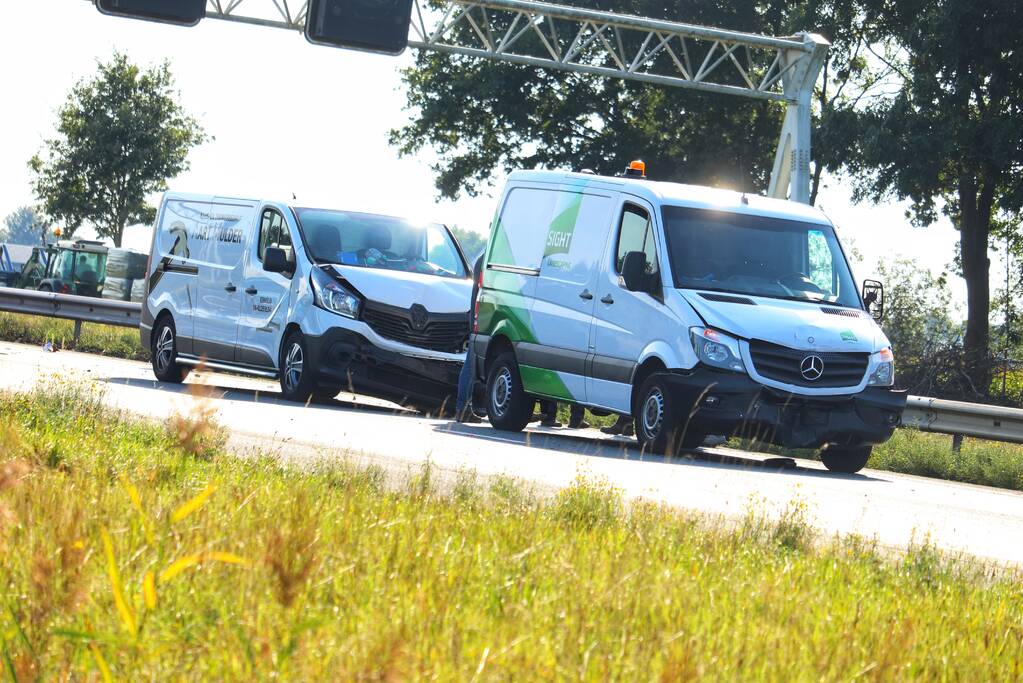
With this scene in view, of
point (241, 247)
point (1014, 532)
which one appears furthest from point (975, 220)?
point (1014, 532)

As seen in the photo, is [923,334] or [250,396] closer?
[250,396]

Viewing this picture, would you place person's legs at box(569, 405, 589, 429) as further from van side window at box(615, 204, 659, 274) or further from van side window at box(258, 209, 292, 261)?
van side window at box(258, 209, 292, 261)

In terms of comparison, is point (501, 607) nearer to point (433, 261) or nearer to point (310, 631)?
point (310, 631)

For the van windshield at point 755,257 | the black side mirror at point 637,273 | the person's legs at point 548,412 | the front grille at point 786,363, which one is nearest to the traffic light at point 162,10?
the person's legs at point 548,412

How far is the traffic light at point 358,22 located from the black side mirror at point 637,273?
11354mm

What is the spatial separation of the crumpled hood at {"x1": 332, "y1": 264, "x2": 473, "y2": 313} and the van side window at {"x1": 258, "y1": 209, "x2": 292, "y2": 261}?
0.92 meters

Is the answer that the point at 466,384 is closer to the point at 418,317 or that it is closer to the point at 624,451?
the point at 418,317

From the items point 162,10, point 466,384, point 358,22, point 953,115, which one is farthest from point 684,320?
point 953,115

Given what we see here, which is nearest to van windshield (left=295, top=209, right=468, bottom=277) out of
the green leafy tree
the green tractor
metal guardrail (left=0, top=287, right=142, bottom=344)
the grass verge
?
the grass verge

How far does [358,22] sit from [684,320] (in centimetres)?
1237

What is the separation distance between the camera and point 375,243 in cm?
1752

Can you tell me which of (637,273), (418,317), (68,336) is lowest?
(68,336)

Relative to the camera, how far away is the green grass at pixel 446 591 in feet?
13.2

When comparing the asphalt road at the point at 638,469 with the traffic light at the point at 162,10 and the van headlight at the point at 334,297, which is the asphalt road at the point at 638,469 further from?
the traffic light at the point at 162,10
